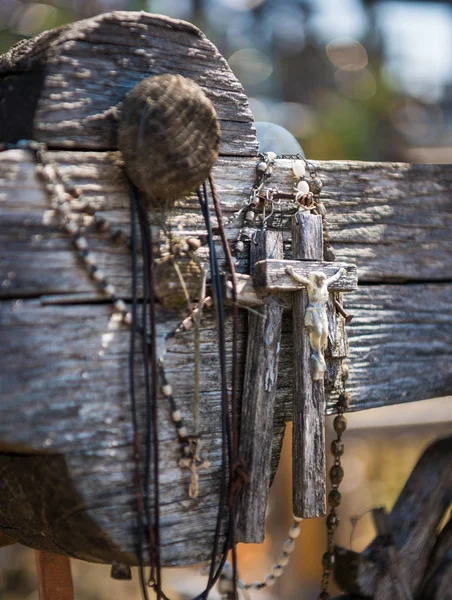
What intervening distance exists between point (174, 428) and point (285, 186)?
1.71 ft

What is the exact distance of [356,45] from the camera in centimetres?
498

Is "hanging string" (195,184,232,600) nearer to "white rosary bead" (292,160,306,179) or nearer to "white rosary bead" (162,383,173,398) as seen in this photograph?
"white rosary bead" (162,383,173,398)

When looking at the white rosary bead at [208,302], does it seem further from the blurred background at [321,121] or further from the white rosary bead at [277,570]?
the blurred background at [321,121]

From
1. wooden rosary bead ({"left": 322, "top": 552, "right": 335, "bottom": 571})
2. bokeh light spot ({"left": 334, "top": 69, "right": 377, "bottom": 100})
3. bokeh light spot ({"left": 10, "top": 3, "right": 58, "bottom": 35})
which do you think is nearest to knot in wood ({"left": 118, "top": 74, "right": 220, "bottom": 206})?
wooden rosary bead ({"left": 322, "top": 552, "right": 335, "bottom": 571})

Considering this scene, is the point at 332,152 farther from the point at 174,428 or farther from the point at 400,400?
the point at 174,428

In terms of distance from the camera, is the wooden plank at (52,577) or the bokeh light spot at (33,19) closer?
the wooden plank at (52,577)

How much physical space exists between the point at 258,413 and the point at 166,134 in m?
0.52

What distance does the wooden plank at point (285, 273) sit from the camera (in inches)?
51.6

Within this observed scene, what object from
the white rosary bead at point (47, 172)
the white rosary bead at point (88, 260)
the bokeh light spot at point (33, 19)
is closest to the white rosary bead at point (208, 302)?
the white rosary bead at point (88, 260)

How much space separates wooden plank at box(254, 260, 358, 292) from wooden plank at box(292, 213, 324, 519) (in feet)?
0.07

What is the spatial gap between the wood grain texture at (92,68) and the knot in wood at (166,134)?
0.17 ft

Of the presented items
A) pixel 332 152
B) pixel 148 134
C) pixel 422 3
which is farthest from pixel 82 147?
pixel 422 3

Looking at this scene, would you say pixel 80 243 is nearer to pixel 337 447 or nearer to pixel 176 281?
pixel 176 281

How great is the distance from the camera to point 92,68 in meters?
1.21
